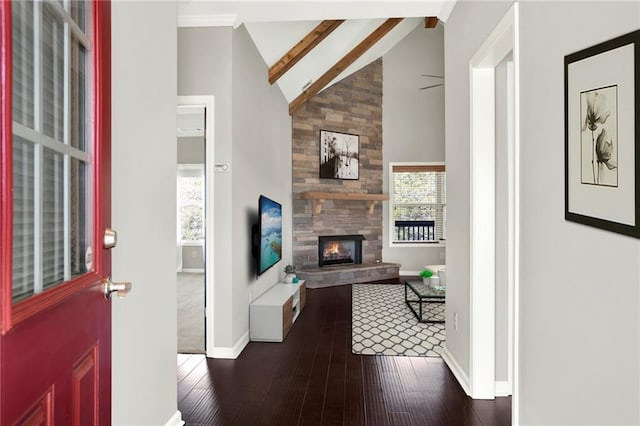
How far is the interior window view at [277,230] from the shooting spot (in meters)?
0.87

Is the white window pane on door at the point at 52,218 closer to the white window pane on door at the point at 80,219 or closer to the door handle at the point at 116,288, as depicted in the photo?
the white window pane on door at the point at 80,219

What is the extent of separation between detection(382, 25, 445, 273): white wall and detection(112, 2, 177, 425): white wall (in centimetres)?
586

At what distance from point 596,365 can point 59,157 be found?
5.22 ft

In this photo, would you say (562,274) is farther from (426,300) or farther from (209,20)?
(426,300)

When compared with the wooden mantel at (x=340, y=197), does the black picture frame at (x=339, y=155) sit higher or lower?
higher

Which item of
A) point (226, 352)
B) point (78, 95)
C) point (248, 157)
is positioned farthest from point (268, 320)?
point (78, 95)

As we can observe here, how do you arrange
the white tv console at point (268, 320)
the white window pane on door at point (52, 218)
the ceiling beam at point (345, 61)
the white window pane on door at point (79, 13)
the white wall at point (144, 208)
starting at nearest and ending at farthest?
1. the white window pane on door at point (52, 218)
2. the white window pane on door at point (79, 13)
3. the white wall at point (144, 208)
4. the white tv console at point (268, 320)
5. the ceiling beam at point (345, 61)

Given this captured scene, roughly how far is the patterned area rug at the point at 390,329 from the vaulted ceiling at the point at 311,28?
111 inches

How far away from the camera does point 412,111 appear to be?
24.8 feet

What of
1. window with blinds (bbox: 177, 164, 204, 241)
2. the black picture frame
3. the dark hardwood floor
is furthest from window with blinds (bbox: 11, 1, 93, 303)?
window with blinds (bbox: 177, 164, 204, 241)

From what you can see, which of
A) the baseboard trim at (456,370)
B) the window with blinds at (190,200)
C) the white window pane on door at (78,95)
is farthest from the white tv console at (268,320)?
the window with blinds at (190,200)

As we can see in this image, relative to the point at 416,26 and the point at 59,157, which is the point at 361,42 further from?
the point at 59,157

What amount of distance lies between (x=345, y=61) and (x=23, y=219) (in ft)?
19.3

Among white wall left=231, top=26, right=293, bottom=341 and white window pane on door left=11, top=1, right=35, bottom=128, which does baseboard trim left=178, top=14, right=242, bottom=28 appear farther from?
white window pane on door left=11, top=1, right=35, bottom=128
